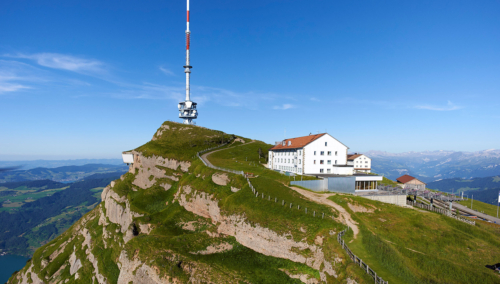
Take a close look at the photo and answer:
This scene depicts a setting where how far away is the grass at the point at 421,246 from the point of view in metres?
23.8

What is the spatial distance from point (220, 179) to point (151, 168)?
1504 inches

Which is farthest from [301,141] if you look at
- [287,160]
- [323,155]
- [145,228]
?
[145,228]

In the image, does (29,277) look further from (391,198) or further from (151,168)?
(391,198)

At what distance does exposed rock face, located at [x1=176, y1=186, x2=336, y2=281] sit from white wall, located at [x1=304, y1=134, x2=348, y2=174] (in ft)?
99.2

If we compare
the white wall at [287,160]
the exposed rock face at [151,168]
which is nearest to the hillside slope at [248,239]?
the exposed rock face at [151,168]

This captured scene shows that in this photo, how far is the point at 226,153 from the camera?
314 ft

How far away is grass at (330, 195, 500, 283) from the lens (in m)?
23.8

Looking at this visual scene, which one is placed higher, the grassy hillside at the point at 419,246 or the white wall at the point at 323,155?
the white wall at the point at 323,155

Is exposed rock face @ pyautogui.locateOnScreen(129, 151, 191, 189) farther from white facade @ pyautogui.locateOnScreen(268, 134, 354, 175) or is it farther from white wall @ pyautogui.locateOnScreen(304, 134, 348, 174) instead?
white wall @ pyautogui.locateOnScreen(304, 134, 348, 174)

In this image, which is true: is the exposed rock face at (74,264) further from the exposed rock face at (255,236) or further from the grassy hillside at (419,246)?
the grassy hillside at (419,246)

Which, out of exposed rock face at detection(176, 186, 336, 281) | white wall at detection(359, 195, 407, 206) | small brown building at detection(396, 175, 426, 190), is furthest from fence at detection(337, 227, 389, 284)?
small brown building at detection(396, 175, 426, 190)

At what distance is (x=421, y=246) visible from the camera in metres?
31.6

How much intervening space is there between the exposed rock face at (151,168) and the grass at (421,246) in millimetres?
51017

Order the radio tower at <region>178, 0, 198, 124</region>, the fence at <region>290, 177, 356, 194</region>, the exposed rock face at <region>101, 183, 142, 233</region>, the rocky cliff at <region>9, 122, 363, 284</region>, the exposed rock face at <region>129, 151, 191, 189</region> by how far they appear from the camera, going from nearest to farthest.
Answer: the rocky cliff at <region>9, 122, 363, 284</region>
the fence at <region>290, 177, 356, 194</region>
the exposed rock face at <region>101, 183, 142, 233</region>
the exposed rock face at <region>129, 151, 191, 189</region>
the radio tower at <region>178, 0, 198, 124</region>
